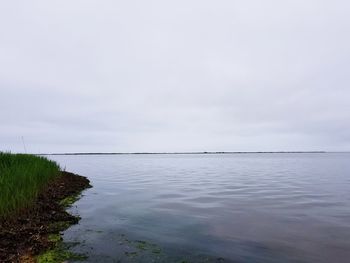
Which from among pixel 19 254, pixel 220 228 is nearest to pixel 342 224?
pixel 220 228

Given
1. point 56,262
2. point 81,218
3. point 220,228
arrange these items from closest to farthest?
point 56,262
point 220,228
point 81,218

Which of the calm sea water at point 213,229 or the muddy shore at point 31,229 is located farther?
the calm sea water at point 213,229

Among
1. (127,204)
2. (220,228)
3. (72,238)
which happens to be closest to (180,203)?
(127,204)

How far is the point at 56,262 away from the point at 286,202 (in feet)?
48.6

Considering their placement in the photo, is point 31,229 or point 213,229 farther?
point 213,229

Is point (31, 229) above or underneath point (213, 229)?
above

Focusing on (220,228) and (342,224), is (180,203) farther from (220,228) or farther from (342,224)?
(342,224)

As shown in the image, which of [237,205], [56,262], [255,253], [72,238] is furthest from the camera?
[237,205]

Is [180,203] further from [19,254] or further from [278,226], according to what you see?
[19,254]

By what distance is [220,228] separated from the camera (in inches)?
509

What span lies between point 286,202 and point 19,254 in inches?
612

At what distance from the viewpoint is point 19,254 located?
880cm

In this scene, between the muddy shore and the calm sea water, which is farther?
the calm sea water

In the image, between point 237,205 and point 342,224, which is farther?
point 237,205
